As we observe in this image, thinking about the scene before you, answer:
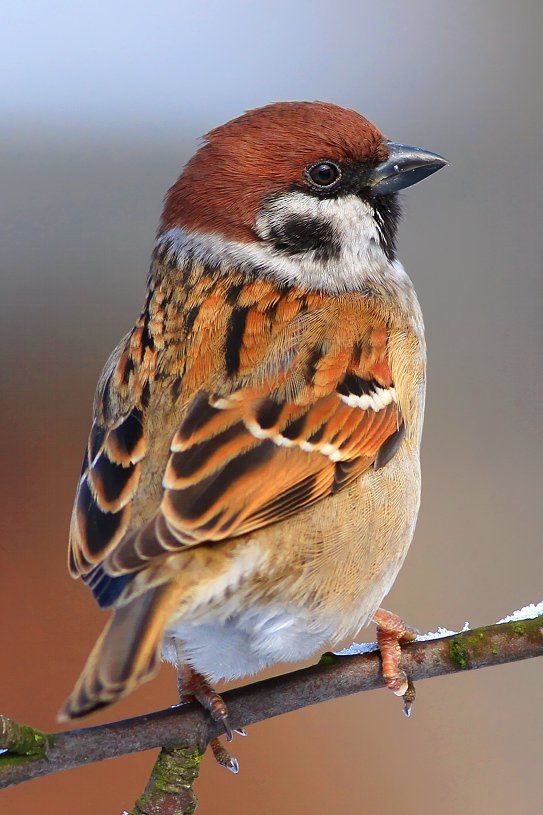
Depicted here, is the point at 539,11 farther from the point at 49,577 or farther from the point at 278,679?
the point at 278,679

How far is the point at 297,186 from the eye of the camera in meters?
2.93

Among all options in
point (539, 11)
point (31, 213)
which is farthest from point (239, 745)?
point (539, 11)

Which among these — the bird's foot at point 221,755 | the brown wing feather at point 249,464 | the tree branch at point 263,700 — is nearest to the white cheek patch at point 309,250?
the brown wing feather at point 249,464

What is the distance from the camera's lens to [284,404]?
2572 millimetres

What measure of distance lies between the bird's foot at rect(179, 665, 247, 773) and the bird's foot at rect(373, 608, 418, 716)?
1.22ft

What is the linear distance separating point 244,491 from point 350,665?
56 cm

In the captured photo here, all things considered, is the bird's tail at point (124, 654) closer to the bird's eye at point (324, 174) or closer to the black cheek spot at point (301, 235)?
the black cheek spot at point (301, 235)

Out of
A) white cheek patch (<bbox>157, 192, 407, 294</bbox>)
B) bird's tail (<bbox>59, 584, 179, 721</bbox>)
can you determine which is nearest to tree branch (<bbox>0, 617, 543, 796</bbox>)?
bird's tail (<bbox>59, 584, 179, 721</bbox>)

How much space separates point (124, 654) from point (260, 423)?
0.68 m

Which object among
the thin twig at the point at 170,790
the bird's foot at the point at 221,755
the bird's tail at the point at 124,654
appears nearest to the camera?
the bird's tail at the point at 124,654

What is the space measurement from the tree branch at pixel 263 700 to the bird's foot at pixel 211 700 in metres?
0.02

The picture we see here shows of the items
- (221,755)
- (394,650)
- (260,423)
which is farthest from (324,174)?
(221,755)

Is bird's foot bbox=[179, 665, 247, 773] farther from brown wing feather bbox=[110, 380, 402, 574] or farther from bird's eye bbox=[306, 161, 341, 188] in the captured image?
bird's eye bbox=[306, 161, 341, 188]

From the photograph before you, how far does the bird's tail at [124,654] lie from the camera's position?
1933 millimetres
